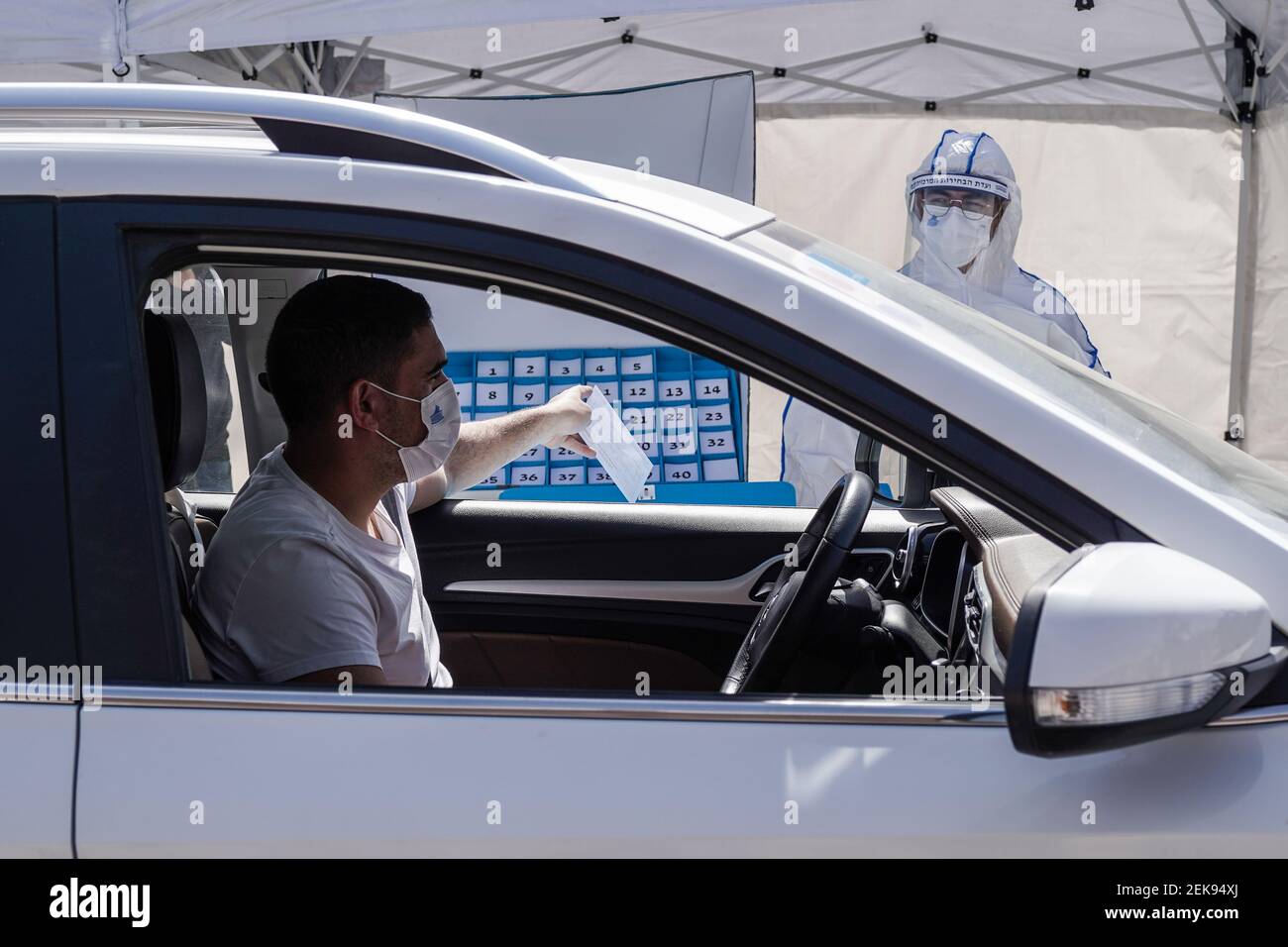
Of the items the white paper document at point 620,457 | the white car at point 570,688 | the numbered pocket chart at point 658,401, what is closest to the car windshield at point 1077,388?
the white car at point 570,688

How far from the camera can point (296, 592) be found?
1562 mm

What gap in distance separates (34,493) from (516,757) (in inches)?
21.0

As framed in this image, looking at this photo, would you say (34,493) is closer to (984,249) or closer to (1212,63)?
(984,249)

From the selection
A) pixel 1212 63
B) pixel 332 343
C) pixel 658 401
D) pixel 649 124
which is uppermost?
pixel 1212 63

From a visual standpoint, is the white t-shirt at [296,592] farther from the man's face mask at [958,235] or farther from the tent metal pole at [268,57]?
the tent metal pole at [268,57]

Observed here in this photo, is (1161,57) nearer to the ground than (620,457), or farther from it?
farther from it

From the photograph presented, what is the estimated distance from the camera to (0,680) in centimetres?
117

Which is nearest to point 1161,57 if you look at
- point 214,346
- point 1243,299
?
point 1243,299

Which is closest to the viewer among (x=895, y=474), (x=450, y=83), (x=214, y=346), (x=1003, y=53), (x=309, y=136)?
(x=309, y=136)

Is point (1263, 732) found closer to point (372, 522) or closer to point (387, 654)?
point (387, 654)

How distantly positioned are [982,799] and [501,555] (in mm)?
1827
